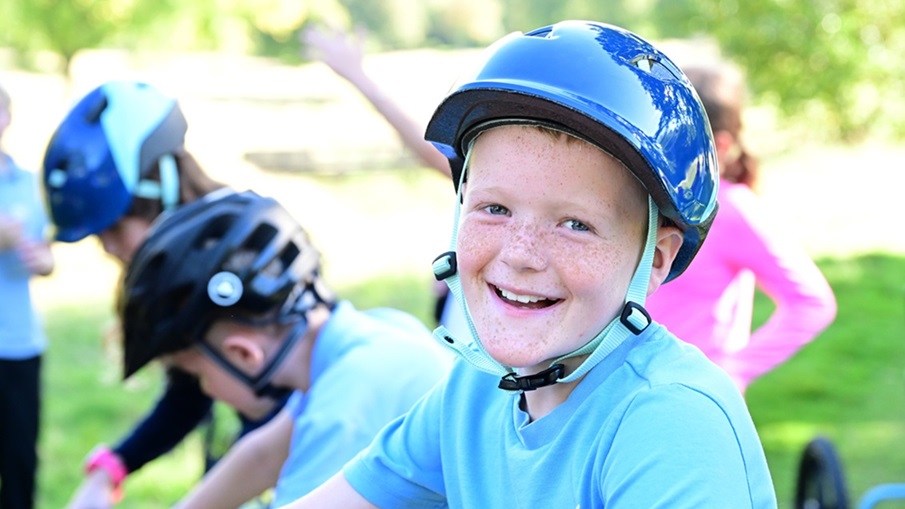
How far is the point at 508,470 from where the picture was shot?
198 centimetres

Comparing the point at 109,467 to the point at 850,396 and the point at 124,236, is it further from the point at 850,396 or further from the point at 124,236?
the point at 850,396

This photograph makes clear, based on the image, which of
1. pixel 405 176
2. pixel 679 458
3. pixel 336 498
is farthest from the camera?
pixel 405 176

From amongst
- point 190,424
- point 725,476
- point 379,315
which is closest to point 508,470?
point 725,476

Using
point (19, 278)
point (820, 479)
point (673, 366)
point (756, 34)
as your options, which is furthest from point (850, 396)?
point (673, 366)

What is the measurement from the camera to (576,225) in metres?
1.90

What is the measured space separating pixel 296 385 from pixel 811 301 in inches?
82.7

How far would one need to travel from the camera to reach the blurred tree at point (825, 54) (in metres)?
14.0

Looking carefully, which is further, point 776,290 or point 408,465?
point 776,290

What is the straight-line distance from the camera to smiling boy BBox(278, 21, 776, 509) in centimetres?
183

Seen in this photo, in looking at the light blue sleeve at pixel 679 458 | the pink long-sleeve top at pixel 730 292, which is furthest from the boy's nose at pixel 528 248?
the pink long-sleeve top at pixel 730 292

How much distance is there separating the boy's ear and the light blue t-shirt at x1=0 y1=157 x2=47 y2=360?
4.72m

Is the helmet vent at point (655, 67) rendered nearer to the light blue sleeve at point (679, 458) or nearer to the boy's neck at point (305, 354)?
the light blue sleeve at point (679, 458)

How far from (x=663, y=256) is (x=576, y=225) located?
10.7 inches

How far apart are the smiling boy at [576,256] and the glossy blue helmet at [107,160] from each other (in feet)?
8.09
